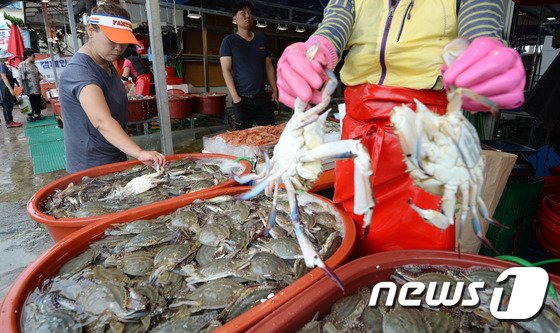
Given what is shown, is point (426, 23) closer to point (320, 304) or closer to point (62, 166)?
point (320, 304)

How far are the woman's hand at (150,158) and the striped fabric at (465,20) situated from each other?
62.7 inches

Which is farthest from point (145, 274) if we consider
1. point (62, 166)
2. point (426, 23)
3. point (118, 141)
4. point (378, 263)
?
point (62, 166)

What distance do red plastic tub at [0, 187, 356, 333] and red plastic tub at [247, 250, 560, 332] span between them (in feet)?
0.11

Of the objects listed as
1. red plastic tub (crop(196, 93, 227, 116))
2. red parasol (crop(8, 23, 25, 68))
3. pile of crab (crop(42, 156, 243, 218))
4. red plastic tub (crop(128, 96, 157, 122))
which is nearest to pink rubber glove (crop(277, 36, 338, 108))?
pile of crab (crop(42, 156, 243, 218))

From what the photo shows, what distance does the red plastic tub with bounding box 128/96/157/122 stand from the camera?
691 centimetres

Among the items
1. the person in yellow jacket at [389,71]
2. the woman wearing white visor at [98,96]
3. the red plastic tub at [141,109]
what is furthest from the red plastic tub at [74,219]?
the red plastic tub at [141,109]

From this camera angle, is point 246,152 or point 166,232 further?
point 246,152

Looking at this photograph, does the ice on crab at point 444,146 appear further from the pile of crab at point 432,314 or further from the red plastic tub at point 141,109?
the red plastic tub at point 141,109

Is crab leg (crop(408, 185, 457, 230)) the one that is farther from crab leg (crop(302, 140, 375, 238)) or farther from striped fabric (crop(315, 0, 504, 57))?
striped fabric (crop(315, 0, 504, 57))

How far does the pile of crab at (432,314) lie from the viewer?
1176mm

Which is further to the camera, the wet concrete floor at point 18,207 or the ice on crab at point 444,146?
the wet concrete floor at point 18,207

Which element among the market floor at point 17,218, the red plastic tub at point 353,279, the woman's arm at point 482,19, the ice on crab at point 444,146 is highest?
the woman's arm at point 482,19

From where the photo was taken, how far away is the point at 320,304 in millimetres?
1199

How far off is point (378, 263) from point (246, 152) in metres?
2.02
